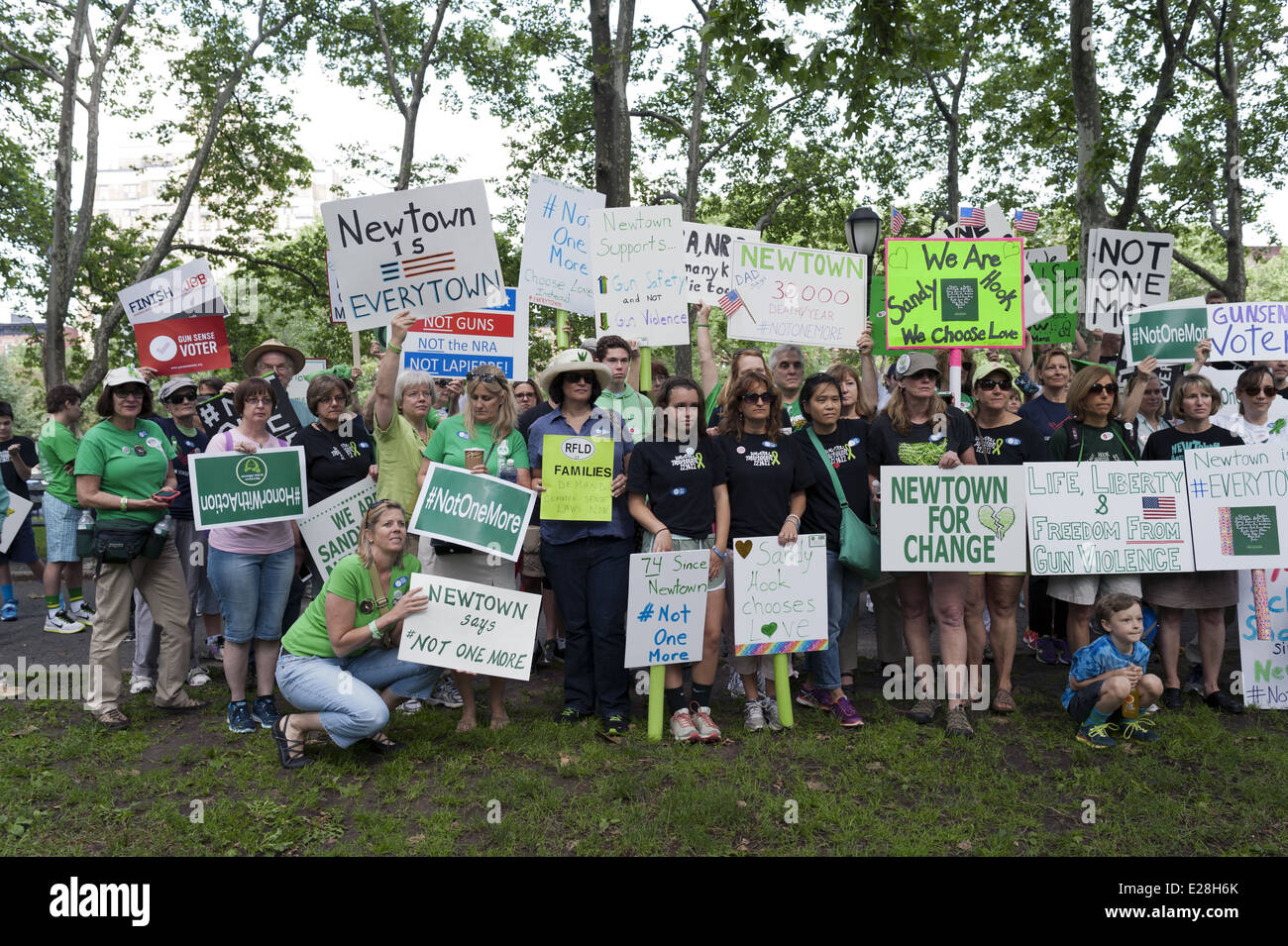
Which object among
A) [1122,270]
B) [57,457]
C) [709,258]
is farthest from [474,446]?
[1122,270]

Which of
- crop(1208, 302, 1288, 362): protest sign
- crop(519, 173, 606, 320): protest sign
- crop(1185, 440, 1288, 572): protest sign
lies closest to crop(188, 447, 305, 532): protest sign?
crop(519, 173, 606, 320): protest sign

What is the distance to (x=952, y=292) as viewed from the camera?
6.46m

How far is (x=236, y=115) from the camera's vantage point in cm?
2278

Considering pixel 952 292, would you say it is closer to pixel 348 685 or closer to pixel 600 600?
pixel 600 600

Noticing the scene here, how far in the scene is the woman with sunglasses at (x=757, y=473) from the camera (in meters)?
5.63

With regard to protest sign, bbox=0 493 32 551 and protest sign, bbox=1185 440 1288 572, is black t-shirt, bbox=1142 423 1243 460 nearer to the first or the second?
protest sign, bbox=1185 440 1288 572

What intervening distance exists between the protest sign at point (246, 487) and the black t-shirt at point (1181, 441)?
5532mm

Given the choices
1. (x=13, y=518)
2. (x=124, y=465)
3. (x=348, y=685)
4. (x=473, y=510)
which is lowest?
(x=348, y=685)

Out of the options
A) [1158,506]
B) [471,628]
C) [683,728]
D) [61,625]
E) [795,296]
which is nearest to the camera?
[471,628]

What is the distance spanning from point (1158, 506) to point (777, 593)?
253 cm
